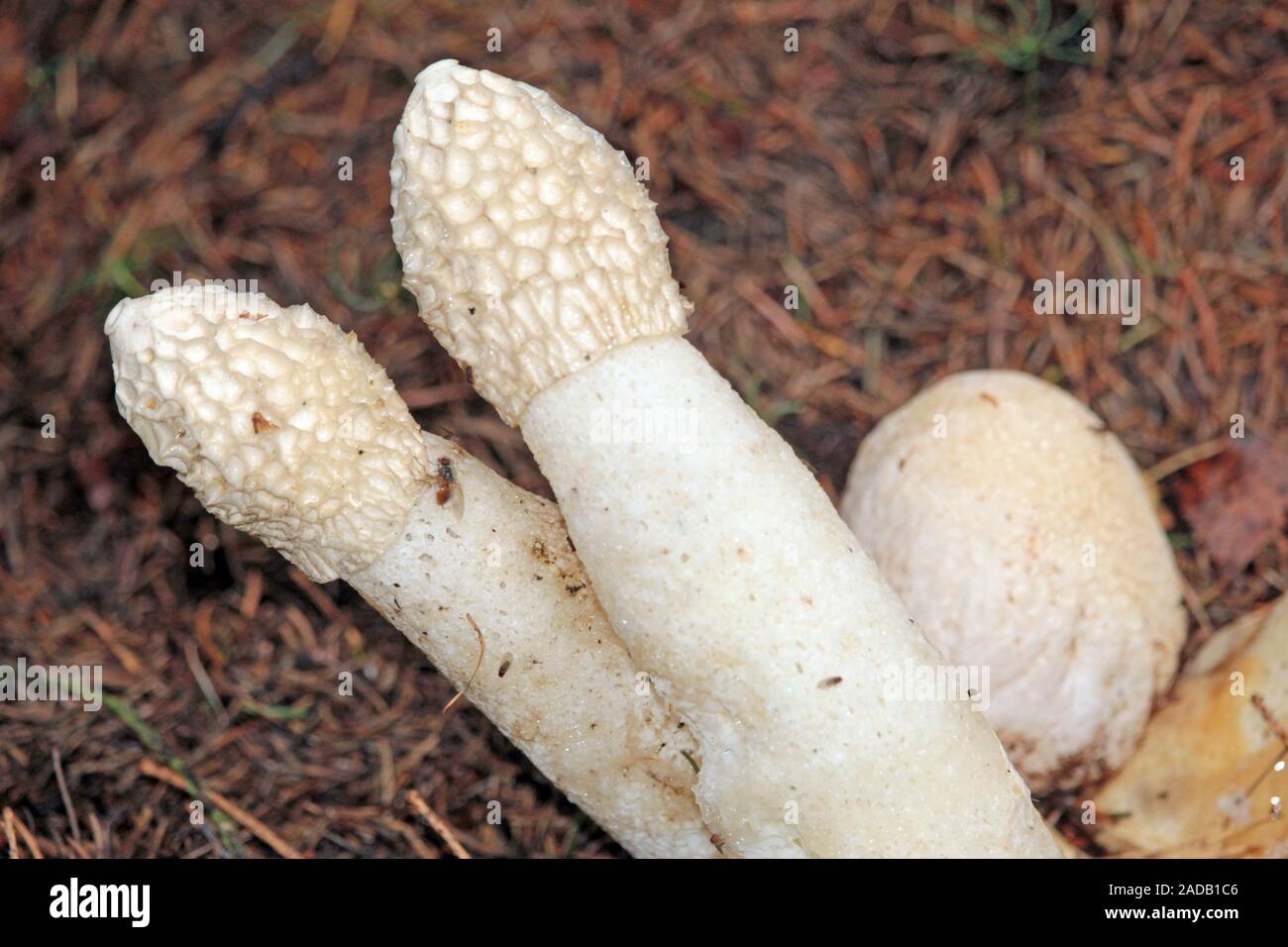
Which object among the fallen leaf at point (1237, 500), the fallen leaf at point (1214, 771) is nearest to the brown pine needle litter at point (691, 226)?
the fallen leaf at point (1237, 500)

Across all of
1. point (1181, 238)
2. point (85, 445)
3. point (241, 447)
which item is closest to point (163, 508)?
point (85, 445)

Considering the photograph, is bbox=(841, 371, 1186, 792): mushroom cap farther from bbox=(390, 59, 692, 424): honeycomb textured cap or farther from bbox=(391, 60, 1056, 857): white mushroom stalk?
bbox=(390, 59, 692, 424): honeycomb textured cap

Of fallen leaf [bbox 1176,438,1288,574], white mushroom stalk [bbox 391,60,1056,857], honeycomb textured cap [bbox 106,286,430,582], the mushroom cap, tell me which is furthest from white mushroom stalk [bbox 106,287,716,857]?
fallen leaf [bbox 1176,438,1288,574]

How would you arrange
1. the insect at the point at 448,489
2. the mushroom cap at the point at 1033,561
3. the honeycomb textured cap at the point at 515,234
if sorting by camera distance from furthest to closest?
1. the mushroom cap at the point at 1033,561
2. the insect at the point at 448,489
3. the honeycomb textured cap at the point at 515,234

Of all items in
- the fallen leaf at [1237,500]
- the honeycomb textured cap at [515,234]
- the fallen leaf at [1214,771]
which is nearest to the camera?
the honeycomb textured cap at [515,234]

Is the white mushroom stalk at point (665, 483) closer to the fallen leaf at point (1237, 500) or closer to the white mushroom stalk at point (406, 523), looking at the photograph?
the white mushroom stalk at point (406, 523)

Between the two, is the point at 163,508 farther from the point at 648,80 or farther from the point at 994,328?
the point at 994,328

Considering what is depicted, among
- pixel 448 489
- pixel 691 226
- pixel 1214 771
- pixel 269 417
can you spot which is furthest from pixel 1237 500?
pixel 269 417
